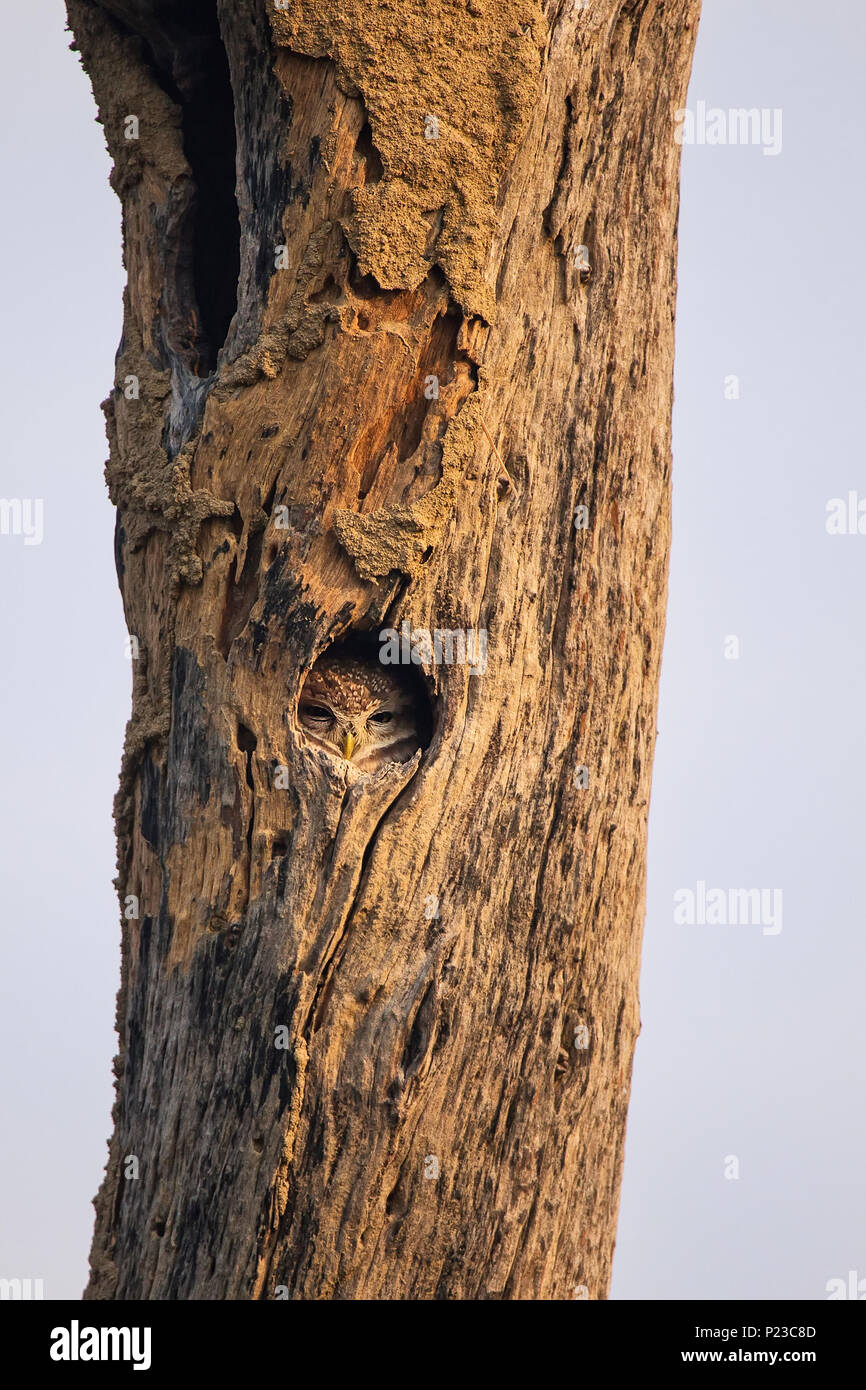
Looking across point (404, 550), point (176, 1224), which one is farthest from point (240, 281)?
point (176, 1224)

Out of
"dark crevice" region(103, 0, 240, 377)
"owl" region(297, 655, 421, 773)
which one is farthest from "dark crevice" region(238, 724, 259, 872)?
"dark crevice" region(103, 0, 240, 377)

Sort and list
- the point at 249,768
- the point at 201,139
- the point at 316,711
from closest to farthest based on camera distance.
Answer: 1. the point at 249,768
2. the point at 316,711
3. the point at 201,139

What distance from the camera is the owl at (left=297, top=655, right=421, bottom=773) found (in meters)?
4.06

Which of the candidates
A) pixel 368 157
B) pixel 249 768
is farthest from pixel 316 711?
pixel 368 157

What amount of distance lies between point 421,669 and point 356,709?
0.22m

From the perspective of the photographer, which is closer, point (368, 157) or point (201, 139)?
point (368, 157)

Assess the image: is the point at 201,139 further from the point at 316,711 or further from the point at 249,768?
the point at 249,768

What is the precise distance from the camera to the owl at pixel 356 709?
13.3 feet

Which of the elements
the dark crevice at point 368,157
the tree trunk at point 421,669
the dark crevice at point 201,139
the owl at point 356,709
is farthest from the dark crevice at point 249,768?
the dark crevice at point 368,157

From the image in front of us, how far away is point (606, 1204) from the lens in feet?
13.7

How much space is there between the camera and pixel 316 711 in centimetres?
409

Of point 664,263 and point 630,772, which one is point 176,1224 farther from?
point 664,263

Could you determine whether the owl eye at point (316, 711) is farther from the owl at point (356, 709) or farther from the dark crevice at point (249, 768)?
the dark crevice at point (249, 768)

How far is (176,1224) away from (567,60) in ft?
11.5
